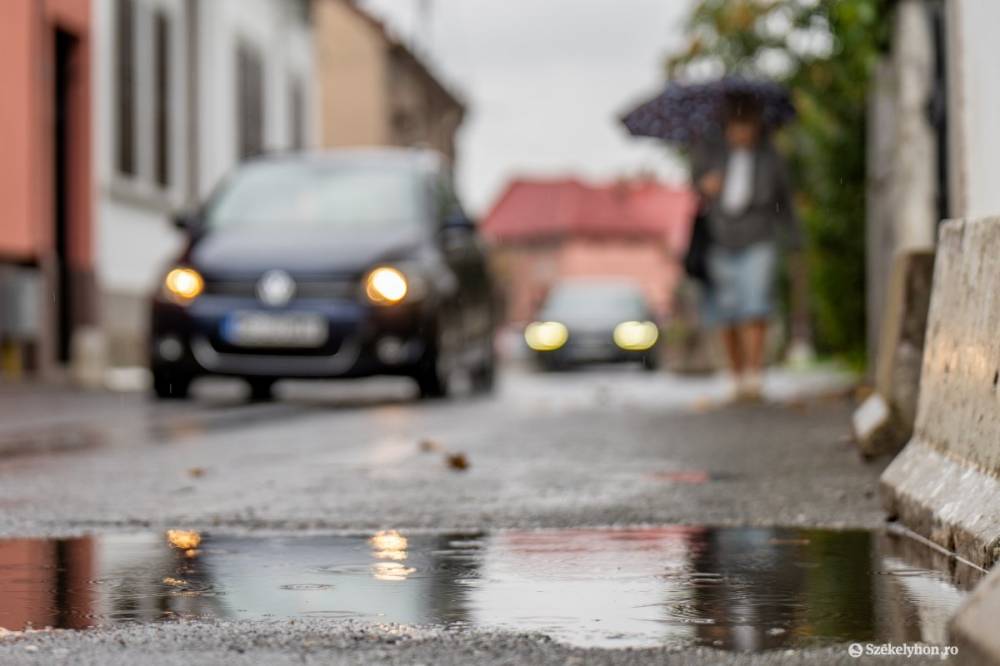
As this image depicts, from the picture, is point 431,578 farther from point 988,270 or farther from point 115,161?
point 115,161

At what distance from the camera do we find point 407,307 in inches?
492

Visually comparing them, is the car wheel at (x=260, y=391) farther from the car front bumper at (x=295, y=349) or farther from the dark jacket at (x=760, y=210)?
the dark jacket at (x=760, y=210)

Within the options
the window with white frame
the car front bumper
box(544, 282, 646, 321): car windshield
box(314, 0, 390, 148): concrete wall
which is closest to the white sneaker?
the car front bumper

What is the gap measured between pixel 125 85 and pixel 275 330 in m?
10.8

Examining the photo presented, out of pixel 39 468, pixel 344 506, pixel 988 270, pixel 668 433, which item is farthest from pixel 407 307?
pixel 988 270

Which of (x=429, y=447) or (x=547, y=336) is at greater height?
(x=547, y=336)

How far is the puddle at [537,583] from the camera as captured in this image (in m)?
3.50

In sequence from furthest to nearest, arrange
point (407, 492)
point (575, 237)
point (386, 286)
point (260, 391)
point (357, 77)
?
point (575, 237), point (357, 77), point (260, 391), point (386, 286), point (407, 492)

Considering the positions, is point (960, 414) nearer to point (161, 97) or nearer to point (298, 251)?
point (298, 251)

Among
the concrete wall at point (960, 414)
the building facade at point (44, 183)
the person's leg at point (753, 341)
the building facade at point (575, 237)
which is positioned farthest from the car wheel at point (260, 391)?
the building facade at point (575, 237)

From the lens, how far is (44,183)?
62.3ft

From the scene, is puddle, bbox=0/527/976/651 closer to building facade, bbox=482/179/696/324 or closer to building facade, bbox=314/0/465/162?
building facade, bbox=314/0/465/162

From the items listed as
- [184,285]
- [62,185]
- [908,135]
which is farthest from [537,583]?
[62,185]

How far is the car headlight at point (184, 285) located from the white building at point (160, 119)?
18.2ft
